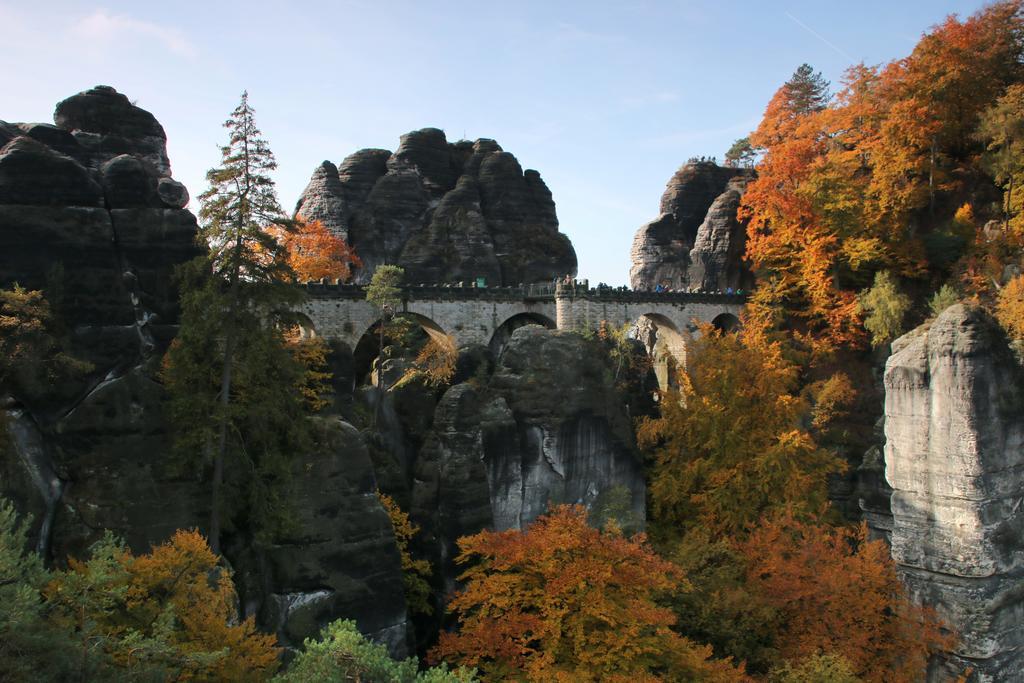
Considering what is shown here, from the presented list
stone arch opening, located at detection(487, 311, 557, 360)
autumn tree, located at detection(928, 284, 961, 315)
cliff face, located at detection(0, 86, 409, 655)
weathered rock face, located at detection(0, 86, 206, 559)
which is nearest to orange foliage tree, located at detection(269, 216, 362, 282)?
stone arch opening, located at detection(487, 311, 557, 360)

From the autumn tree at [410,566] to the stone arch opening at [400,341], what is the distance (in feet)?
24.2

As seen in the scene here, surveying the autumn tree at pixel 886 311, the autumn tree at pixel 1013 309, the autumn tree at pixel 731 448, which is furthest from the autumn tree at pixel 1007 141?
the autumn tree at pixel 731 448

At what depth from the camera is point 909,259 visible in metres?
33.0

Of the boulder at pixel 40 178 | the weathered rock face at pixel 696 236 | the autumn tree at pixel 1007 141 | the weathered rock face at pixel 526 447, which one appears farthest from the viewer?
the weathered rock face at pixel 696 236

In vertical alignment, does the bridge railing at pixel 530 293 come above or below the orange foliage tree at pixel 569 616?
above

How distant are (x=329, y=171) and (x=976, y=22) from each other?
1399 inches

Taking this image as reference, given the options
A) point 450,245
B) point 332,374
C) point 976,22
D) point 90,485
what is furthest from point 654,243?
point 90,485

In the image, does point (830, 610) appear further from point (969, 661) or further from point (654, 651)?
point (654, 651)

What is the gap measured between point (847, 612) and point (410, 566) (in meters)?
12.5

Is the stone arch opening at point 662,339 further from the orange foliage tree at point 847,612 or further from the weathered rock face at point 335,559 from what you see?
the weathered rock face at point 335,559

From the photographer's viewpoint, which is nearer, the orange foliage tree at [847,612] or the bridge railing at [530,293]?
the orange foliage tree at [847,612]

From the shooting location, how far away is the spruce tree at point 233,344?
16609 millimetres

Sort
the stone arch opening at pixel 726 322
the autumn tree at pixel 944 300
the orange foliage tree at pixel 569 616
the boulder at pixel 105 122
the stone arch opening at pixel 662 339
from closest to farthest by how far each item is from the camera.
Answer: the orange foliage tree at pixel 569 616
the boulder at pixel 105 122
the autumn tree at pixel 944 300
the stone arch opening at pixel 662 339
the stone arch opening at pixel 726 322

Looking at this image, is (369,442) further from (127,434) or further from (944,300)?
(944,300)
